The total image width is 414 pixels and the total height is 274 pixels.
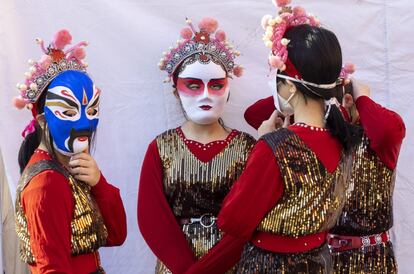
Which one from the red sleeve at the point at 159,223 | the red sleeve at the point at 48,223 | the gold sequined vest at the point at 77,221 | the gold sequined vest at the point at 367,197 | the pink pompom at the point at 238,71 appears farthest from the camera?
the pink pompom at the point at 238,71

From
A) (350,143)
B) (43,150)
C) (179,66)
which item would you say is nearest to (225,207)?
(350,143)

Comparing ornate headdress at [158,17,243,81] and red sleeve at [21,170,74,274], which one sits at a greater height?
ornate headdress at [158,17,243,81]

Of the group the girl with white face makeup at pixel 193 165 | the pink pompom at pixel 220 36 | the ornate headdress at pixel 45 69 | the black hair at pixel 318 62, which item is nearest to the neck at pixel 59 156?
the ornate headdress at pixel 45 69

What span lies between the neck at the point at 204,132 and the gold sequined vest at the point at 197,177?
0.05m

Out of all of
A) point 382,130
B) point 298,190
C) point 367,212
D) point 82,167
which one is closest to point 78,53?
point 82,167

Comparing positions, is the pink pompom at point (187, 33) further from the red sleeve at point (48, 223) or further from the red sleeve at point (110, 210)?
the red sleeve at point (48, 223)

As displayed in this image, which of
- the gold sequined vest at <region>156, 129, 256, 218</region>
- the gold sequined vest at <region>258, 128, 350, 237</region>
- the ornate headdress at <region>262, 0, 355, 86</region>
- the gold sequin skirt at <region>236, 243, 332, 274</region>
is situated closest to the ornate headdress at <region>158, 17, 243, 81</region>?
the gold sequined vest at <region>156, 129, 256, 218</region>

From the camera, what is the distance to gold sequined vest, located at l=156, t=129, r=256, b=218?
238 cm

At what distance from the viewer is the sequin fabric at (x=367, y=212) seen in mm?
2137

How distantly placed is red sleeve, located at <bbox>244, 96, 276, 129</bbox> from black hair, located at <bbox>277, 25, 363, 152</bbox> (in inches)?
29.3

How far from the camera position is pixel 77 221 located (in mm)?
1837

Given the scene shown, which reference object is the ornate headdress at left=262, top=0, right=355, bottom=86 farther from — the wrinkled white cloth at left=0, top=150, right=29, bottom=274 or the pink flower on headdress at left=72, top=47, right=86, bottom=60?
the wrinkled white cloth at left=0, top=150, right=29, bottom=274

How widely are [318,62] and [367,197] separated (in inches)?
25.1

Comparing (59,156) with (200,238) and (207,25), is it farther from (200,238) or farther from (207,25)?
(207,25)
